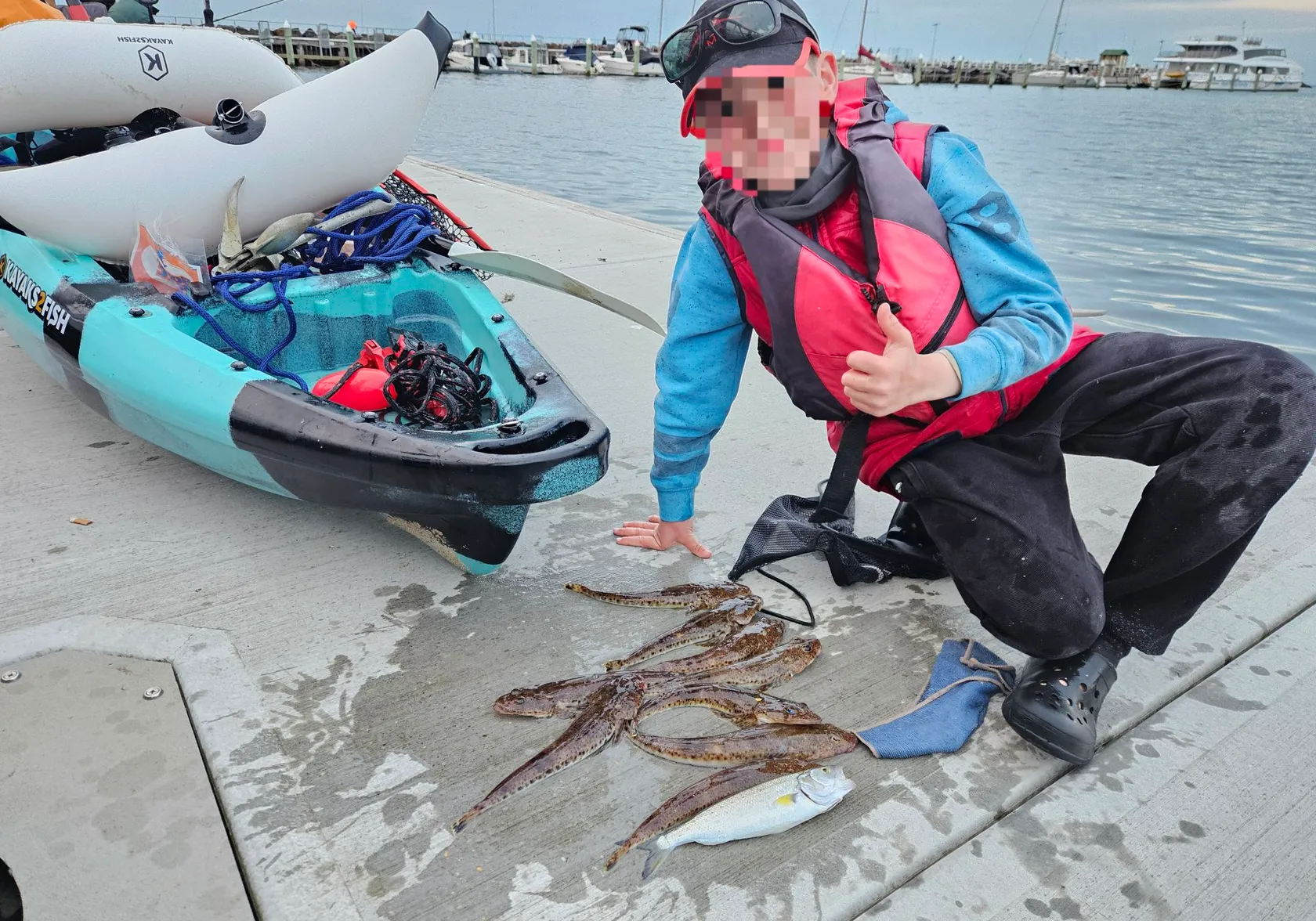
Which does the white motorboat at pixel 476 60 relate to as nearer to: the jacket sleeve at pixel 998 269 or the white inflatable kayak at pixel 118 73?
the white inflatable kayak at pixel 118 73

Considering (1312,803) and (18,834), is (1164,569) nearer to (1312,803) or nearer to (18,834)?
(1312,803)

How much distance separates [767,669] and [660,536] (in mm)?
665

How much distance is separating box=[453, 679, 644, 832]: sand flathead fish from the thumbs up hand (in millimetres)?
904

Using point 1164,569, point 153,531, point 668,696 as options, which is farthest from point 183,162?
point 1164,569

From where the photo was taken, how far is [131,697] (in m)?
2.08

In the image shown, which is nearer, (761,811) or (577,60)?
(761,811)

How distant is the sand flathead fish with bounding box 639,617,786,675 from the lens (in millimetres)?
2279

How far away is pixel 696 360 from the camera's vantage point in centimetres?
251

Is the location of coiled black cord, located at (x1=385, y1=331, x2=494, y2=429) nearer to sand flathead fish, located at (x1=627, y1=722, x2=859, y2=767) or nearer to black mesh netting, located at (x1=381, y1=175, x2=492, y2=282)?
black mesh netting, located at (x1=381, y1=175, x2=492, y2=282)

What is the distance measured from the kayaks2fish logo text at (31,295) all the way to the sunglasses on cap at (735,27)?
244 centimetres

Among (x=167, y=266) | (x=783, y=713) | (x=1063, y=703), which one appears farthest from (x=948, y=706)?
(x=167, y=266)

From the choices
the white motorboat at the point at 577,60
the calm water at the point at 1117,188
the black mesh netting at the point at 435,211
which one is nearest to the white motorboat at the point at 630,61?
the white motorboat at the point at 577,60

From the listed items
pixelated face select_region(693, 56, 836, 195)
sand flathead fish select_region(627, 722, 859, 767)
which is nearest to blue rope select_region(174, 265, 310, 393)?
pixelated face select_region(693, 56, 836, 195)

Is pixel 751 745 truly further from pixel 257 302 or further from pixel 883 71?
pixel 883 71
